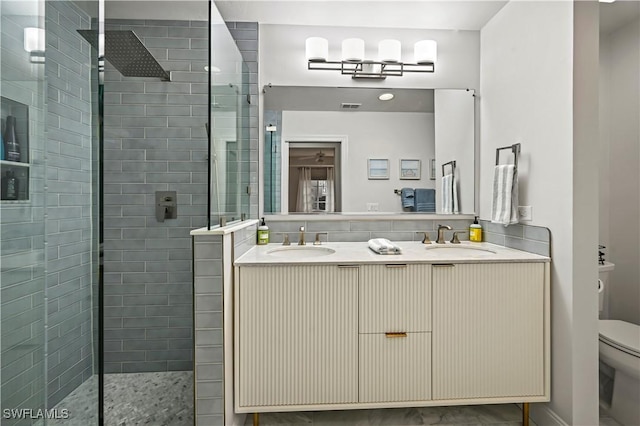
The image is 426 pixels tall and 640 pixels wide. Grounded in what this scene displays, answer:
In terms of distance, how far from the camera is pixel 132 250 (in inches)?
80.7

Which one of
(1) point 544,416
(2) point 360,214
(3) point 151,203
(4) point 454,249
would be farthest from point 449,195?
(3) point 151,203

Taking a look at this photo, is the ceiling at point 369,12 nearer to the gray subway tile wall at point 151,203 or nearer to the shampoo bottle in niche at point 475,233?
the gray subway tile wall at point 151,203

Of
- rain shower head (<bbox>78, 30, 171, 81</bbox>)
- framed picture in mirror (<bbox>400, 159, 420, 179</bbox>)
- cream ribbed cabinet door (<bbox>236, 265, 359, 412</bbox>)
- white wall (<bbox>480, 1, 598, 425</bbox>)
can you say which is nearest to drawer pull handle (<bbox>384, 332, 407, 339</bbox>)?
cream ribbed cabinet door (<bbox>236, 265, 359, 412</bbox>)

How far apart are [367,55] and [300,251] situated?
1.45 meters

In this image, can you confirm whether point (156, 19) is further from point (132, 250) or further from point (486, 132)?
point (486, 132)

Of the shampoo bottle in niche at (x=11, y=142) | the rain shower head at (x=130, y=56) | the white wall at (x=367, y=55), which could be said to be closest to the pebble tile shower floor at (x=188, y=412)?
the shampoo bottle in niche at (x=11, y=142)

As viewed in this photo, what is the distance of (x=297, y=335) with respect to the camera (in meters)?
1.69

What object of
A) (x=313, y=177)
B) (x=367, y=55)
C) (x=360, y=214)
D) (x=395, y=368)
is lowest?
(x=395, y=368)

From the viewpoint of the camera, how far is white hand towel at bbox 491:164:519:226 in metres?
1.96

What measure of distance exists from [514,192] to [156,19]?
2.28 meters

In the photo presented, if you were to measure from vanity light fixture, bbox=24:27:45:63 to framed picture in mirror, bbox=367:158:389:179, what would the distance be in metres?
1.83

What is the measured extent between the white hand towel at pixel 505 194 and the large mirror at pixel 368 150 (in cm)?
39

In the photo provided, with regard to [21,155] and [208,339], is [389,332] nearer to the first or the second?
[208,339]

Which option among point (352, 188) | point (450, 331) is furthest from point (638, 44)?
point (450, 331)
